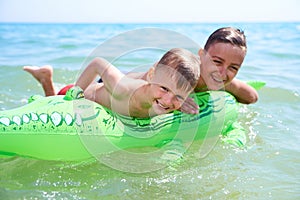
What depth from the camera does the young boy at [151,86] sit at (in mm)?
2639

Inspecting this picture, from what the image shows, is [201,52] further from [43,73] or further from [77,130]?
[43,73]

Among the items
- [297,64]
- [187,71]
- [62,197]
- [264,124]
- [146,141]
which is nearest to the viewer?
[62,197]

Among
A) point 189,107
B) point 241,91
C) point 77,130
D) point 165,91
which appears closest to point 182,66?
point 165,91

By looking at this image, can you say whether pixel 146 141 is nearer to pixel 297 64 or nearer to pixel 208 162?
pixel 208 162

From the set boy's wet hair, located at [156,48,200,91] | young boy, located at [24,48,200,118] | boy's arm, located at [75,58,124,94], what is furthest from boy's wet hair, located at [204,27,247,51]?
boy's arm, located at [75,58,124,94]

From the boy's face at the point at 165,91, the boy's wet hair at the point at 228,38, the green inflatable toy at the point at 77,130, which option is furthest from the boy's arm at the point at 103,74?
the boy's wet hair at the point at 228,38

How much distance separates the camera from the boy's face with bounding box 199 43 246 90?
3.13 metres

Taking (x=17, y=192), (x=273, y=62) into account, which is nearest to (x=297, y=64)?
(x=273, y=62)

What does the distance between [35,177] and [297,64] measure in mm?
6310

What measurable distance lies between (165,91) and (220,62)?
709mm

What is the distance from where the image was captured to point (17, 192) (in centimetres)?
247

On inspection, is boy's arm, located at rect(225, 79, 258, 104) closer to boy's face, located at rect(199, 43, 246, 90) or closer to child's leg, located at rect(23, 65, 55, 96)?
boy's face, located at rect(199, 43, 246, 90)

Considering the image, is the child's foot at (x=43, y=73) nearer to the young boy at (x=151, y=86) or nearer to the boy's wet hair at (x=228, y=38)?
the young boy at (x=151, y=86)

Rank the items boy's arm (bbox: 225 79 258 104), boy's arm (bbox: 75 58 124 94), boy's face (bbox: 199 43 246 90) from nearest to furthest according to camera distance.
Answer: boy's arm (bbox: 75 58 124 94) → boy's face (bbox: 199 43 246 90) → boy's arm (bbox: 225 79 258 104)
